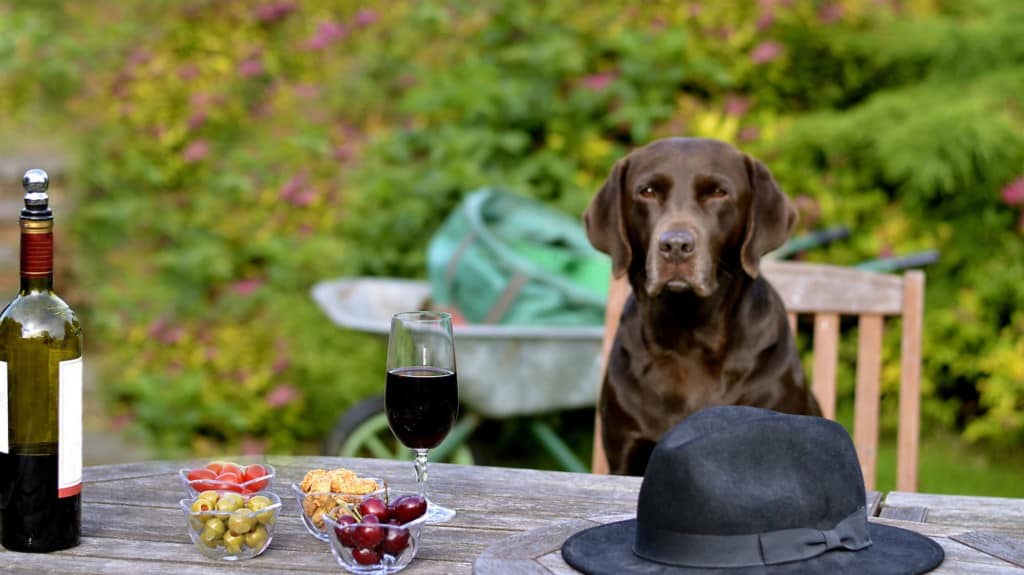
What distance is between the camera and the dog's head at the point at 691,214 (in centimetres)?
276

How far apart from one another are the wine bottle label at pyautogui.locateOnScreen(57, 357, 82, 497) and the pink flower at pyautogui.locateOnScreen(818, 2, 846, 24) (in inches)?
182

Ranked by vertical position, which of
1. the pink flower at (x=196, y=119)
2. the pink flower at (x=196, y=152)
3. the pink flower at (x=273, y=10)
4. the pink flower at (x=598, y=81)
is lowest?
the pink flower at (x=196, y=152)

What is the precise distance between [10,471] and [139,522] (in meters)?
0.22

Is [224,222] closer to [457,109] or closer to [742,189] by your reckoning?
[457,109]

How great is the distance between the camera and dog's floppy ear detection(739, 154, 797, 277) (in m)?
2.86

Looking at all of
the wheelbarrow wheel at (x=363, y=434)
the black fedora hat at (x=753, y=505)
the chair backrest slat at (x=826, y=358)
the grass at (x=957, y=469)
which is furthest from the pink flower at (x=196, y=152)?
the black fedora hat at (x=753, y=505)

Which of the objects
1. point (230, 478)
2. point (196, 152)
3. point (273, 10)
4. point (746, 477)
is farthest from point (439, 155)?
point (746, 477)

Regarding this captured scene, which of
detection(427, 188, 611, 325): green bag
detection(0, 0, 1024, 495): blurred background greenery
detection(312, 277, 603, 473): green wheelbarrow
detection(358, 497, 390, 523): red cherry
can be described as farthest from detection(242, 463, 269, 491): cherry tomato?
detection(0, 0, 1024, 495): blurred background greenery

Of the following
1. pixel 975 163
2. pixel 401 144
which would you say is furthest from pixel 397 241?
pixel 975 163

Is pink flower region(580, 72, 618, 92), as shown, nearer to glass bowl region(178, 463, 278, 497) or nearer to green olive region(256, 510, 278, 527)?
glass bowl region(178, 463, 278, 497)

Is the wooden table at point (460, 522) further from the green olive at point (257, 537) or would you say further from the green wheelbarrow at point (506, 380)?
the green wheelbarrow at point (506, 380)

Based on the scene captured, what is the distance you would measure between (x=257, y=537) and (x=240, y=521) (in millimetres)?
38

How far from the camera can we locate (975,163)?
4.99 metres

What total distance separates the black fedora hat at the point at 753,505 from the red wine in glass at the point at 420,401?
1.16 feet
